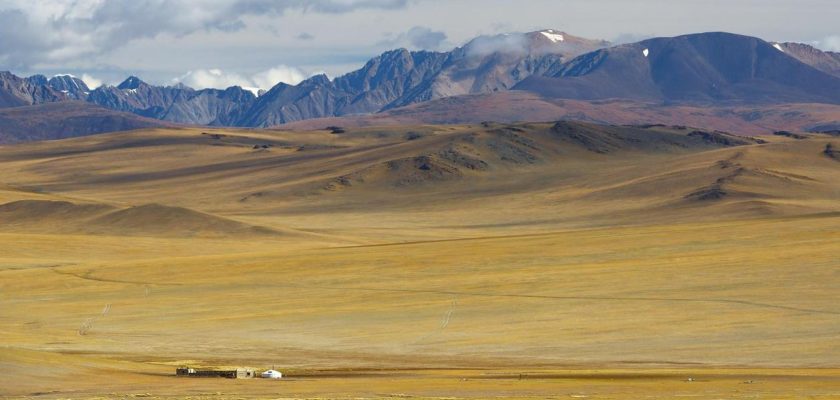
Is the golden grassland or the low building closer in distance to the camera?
the golden grassland

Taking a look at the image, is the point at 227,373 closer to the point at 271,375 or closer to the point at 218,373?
the point at 218,373

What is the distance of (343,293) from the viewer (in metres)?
83.4

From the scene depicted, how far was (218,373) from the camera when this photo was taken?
51.1 m

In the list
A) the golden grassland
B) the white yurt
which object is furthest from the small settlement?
the golden grassland

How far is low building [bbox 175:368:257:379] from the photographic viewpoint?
50.2 metres

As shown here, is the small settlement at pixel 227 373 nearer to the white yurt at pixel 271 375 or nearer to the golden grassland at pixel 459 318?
the white yurt at pixel 271 375

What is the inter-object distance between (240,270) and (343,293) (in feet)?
53.2

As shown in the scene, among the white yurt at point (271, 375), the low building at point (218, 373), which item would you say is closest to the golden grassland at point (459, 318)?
the low building at point (218, 373)

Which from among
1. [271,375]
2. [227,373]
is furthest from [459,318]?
[227,373]

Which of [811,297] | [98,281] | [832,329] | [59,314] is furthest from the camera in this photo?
[98,281]

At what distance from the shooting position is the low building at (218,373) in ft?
165

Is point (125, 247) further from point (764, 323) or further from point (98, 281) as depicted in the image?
point (764, 323)

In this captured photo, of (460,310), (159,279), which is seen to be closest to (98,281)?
(159,279)

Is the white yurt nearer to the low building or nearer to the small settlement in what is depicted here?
the small settlement
